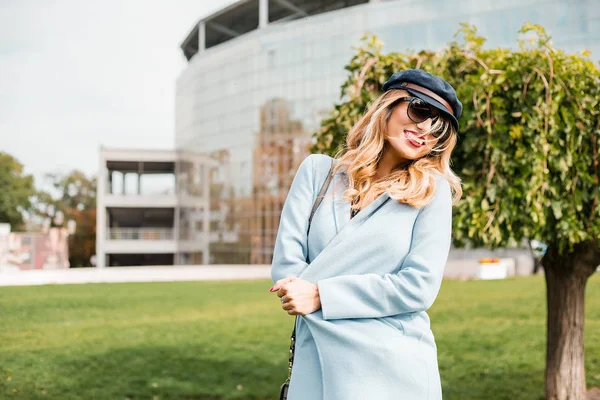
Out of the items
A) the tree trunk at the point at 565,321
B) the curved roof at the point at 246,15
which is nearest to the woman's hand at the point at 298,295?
the tree trunk at the point at 565,321

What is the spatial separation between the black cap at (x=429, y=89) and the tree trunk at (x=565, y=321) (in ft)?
13.9

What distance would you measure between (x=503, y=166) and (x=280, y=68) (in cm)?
4439

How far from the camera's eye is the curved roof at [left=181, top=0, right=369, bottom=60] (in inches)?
1948

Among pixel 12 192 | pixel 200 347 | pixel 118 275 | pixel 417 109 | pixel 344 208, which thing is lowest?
pixel 118 275

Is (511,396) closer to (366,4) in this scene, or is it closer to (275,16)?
(366,4)

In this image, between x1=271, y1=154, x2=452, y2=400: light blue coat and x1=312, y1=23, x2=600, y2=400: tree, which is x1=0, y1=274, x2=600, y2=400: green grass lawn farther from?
x1=271, y1=154, x2=452, y2=400: light blue coat

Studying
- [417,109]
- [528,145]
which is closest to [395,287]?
[417,109]

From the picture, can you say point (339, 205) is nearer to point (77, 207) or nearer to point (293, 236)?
point (293, 236)

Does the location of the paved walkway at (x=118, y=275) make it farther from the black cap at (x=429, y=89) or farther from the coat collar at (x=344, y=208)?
the black cap at (x=429, y=89)

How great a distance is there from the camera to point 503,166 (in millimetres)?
4801

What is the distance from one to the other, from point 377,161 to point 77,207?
6042 centimetres

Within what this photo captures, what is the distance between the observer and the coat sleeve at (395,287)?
6.55 ft

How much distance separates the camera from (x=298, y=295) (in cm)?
199

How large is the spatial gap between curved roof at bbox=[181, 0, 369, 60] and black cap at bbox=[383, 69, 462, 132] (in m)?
48.5
